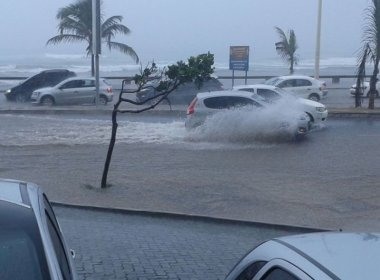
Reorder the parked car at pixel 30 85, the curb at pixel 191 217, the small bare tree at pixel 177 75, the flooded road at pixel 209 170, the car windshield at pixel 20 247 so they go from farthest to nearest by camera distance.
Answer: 1. the parked car at pixel 30 85
2. the small bare tree at pixel 177 75
3. the flooded road at pixel 209 170
4. the curb at pixel 191 217
5. the car windshield at pixel 20 247

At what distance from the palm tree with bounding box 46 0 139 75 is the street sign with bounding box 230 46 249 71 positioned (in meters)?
13.3

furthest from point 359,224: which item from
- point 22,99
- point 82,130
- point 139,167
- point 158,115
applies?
point 22,99

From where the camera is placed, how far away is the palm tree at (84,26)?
2082 inches

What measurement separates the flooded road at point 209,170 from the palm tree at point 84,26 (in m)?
23.7

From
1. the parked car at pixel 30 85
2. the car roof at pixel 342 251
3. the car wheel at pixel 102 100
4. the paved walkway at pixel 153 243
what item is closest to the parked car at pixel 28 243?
the car roof at pixel 342 251

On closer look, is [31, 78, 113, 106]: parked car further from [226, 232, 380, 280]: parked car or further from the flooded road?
[226, 232, 380, 280]: parked car

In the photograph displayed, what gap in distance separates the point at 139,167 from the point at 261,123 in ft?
18.9

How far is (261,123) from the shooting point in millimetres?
24609

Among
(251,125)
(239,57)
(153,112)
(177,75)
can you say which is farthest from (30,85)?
(177,75)

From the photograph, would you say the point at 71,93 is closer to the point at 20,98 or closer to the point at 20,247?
the point at 20,98

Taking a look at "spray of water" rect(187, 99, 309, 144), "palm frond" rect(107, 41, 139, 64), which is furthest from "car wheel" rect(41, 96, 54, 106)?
"spray of water" rect(187, 99, 309, 144)

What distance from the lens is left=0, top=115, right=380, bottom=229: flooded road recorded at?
48.8 feet

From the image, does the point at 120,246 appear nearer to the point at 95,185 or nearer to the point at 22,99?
the point at 95,185

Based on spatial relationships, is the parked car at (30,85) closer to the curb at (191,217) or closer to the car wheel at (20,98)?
the car wheel at (20,98)
